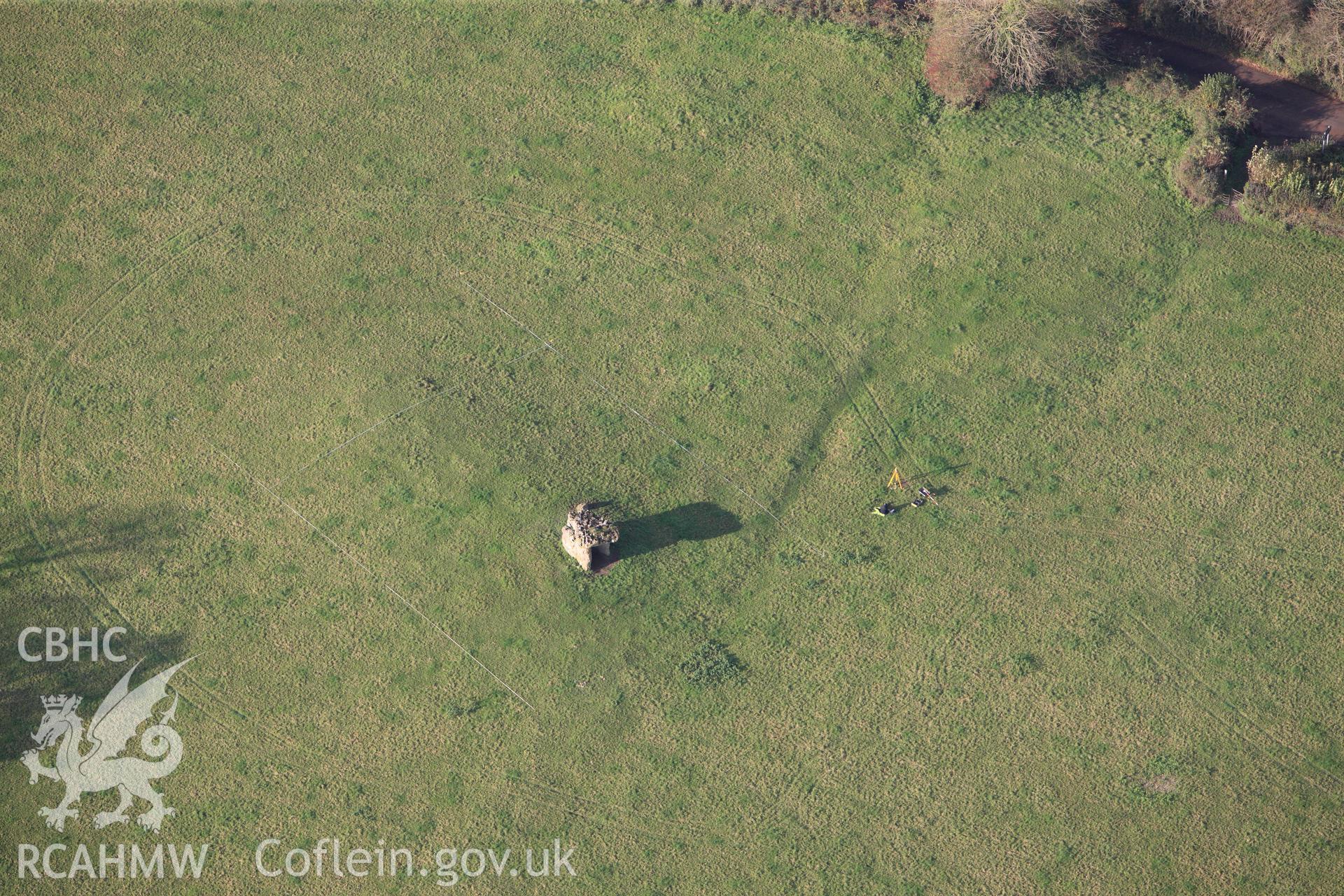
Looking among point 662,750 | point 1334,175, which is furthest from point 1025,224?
point 662,750

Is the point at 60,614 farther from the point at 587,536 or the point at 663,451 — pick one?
the point at 663,451

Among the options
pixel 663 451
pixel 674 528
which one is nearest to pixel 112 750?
pixel 674 528

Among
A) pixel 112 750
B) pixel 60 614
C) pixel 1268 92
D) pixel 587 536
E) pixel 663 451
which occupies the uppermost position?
pixel 1268 92

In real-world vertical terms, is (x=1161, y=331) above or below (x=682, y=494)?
above

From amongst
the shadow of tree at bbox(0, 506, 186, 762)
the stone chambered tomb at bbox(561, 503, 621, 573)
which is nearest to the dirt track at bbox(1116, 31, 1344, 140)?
the stone chambered tomb at bbox(561, 503, 621, 573)

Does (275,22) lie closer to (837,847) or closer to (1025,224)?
(1025,224)

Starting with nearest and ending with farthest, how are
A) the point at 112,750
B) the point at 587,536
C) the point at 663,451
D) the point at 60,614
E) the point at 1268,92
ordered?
1. the point at 112,750
2. the point at 587,536
3. the point at 60,614
4. the point at 663,451
5. the point at 1268,92
